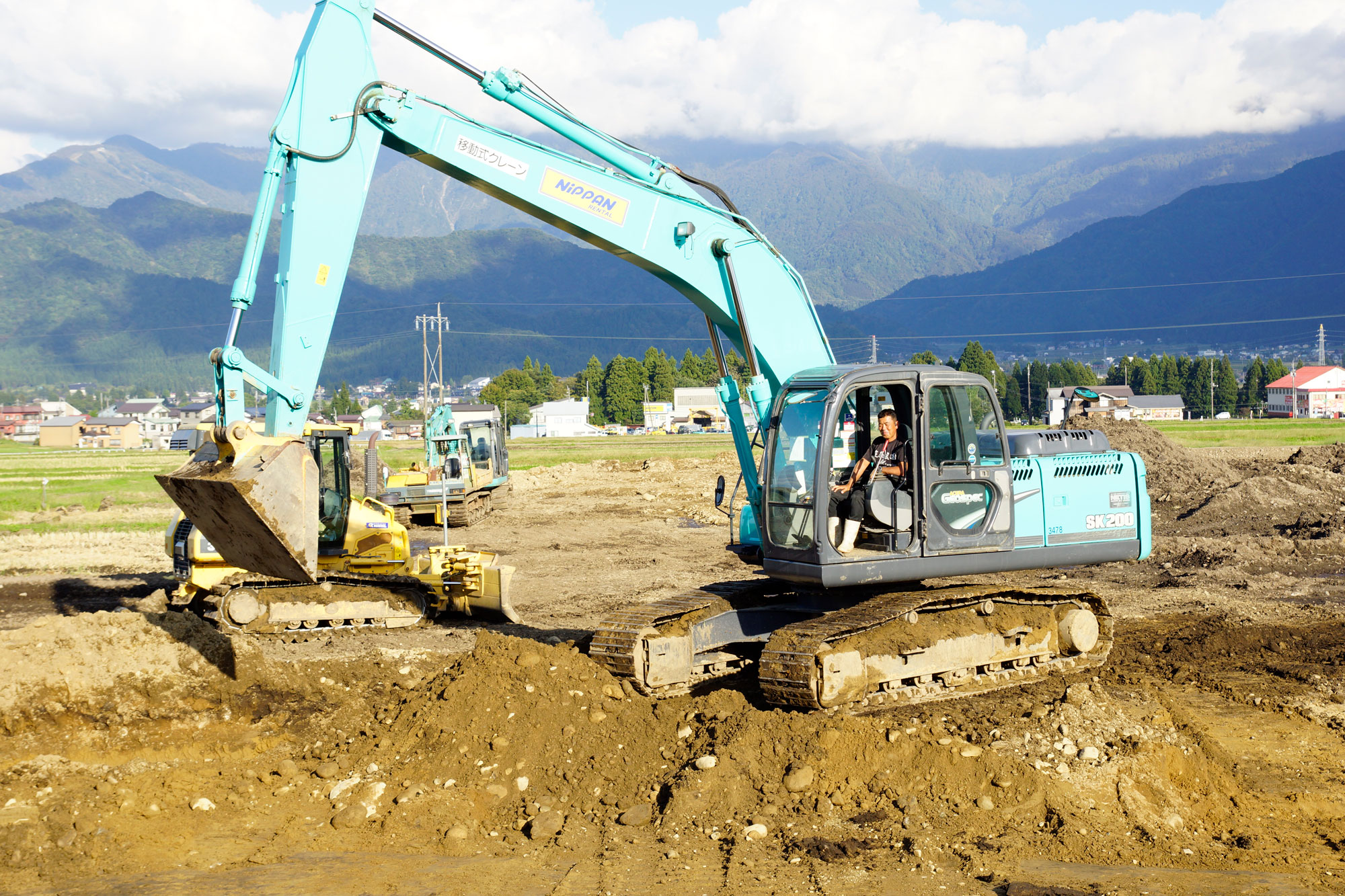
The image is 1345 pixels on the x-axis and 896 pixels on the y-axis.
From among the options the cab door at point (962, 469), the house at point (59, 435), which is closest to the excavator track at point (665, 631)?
the cab door at point (962, 469)

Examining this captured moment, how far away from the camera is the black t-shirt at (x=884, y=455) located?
27.9 ft

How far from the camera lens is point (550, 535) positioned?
77.5 ft

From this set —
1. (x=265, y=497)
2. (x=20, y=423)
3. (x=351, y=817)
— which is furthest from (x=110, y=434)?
(x=351, y=817)

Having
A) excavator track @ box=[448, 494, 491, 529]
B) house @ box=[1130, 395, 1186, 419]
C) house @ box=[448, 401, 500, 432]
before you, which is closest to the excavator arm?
excavator track @ box=[448, 494, 491, 529]

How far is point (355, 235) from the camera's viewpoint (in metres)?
8.66

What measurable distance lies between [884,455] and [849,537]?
0.74 m

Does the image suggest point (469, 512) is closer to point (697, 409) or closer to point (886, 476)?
point (886, 476)

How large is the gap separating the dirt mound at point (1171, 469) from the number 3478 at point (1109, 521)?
14319 millimetres

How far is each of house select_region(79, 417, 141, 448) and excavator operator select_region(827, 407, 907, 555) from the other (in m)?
130

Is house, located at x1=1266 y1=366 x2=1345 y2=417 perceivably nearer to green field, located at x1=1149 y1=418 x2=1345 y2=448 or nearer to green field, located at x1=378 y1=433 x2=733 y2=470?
green field, located at x1=1149 y1=418 x2=1345 y2=448

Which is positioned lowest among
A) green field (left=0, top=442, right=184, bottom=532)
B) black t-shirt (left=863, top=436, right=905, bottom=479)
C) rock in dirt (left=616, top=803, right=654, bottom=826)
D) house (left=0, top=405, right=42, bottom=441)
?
rock in dirt (left=616, top=803, right=654, bottom=826)

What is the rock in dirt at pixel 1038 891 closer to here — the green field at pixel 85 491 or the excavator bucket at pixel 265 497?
the excavator bucket at pixel 265 497

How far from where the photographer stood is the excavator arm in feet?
25.3

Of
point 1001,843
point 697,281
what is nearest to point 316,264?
point 697,281
